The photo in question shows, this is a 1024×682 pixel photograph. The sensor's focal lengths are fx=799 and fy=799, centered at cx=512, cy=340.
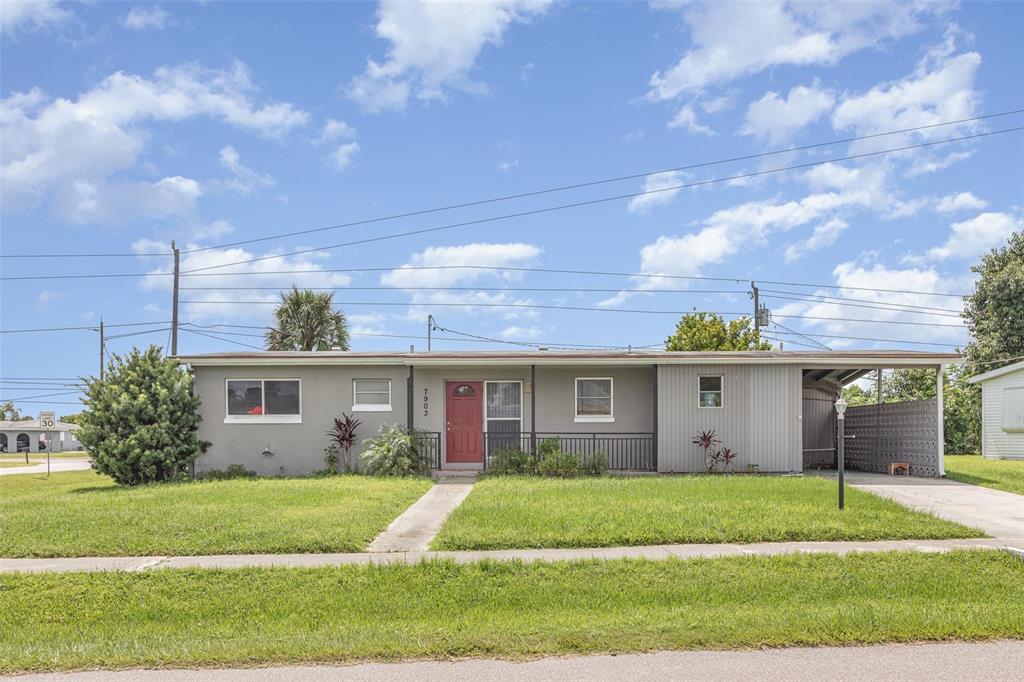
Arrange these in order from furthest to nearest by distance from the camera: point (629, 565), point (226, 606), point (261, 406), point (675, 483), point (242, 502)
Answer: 1. point (261, 406)
2. point (675, 483)
3. point (242, 502)
4. point (629, 565)
5. point (226, 606)

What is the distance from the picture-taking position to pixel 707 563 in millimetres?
8094

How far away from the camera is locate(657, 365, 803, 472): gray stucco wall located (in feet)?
58.0

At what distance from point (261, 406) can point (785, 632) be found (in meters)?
15.0

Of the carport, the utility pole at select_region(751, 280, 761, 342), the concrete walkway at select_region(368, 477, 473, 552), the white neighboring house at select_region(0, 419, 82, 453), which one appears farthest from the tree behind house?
the white neighboring house at select_region(0, 419, 82, 453)

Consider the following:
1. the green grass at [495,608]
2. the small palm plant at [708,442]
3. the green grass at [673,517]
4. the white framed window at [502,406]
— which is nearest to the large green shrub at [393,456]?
the white framed window at [502,406]

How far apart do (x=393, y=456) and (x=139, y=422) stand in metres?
5.53

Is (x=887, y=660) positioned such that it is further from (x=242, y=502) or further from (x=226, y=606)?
(x=242, y=502)

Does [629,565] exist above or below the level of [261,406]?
below

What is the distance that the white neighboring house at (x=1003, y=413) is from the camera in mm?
27188

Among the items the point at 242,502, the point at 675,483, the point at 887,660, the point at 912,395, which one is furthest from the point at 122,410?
the point at 912,395

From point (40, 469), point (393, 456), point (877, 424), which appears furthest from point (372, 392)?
point (40, 469)

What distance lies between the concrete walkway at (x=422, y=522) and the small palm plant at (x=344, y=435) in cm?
366

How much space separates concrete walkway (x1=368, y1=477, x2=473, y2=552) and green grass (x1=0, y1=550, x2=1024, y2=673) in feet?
4.71

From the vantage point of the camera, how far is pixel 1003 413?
2833 cm
